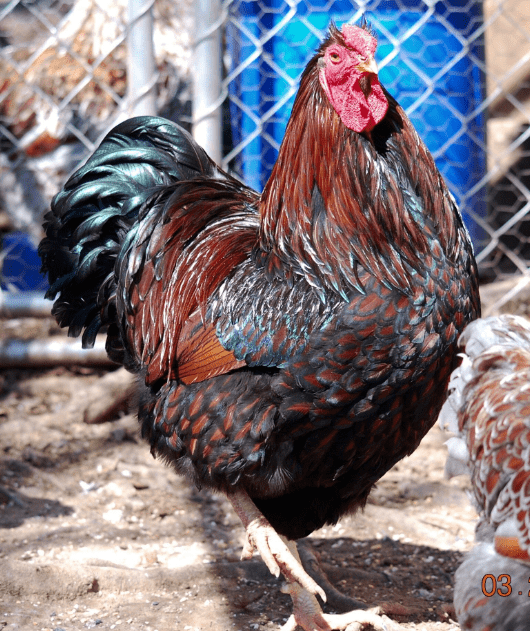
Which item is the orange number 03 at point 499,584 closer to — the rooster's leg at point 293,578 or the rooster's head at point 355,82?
the rooster's leg at point 293,578

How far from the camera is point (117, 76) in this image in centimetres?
488

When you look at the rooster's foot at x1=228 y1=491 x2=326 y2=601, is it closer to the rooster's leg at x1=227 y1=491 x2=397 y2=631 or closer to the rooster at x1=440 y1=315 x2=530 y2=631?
the rooster's leg at x1=227 y1=491 x2=397 y2=631

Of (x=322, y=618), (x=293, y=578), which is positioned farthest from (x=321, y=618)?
(x=293, y=578)

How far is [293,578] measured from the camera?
2400 millimetres

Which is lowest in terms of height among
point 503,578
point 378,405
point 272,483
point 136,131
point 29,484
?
point 29,484

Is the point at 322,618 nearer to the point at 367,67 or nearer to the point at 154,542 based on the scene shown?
the point at 154,542

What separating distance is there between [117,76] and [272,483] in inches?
135

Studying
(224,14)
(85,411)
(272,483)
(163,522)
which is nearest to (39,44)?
(224,14)

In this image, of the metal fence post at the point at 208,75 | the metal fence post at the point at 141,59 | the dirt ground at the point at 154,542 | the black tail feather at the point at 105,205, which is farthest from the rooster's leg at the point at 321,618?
the metal fence post at the point at 141,59

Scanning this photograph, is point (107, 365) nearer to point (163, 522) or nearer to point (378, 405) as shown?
point (163, 522)

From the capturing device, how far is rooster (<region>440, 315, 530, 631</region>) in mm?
1895

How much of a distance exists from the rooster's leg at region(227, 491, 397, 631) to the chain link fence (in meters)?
2.03

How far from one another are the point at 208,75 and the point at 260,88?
44 cm

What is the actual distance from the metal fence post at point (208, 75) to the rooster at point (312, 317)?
1.24 metres
